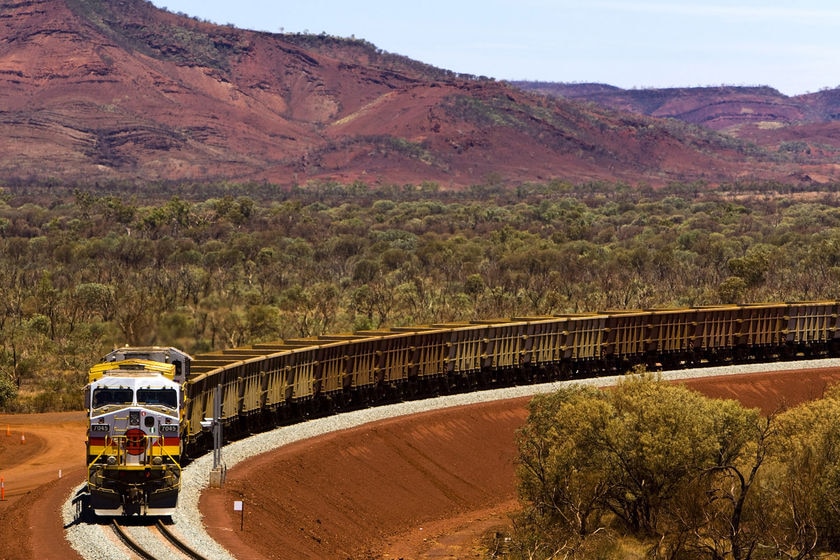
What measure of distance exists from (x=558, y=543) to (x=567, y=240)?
102357mm

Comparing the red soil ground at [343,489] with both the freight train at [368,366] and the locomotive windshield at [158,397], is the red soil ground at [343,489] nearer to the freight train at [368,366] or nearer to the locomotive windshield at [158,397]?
the freight train at [368,366]

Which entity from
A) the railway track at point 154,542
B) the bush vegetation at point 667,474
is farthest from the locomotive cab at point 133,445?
the bush vegetation at point 667,474

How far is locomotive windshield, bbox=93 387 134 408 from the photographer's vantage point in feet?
88.6

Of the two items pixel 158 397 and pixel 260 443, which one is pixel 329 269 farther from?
pixel 158 397

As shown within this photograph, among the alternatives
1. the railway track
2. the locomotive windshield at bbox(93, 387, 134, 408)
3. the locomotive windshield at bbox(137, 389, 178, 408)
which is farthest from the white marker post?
the locomotive windshield at bbox(93, 387, 134, 408)

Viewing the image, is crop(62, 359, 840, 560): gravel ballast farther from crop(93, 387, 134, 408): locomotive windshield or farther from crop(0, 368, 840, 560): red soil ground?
crop(93, 387, 134, 408): locomotive windshield

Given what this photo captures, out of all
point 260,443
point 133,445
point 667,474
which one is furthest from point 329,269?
point 133,445

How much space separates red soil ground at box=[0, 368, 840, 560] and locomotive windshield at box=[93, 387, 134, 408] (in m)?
2.48

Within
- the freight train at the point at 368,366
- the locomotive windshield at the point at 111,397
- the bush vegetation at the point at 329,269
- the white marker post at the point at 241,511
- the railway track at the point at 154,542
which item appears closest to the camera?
the railway track at the point at 154,542

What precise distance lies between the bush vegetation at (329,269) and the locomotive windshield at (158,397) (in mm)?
9590

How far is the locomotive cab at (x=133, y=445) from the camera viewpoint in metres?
26.4

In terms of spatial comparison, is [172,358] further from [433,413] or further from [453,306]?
[453,306]

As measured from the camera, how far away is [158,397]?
27.4m

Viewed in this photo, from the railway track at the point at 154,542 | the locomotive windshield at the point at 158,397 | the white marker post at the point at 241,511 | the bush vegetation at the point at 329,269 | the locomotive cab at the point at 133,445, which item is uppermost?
the locomotive windshield at the point at 158,397
